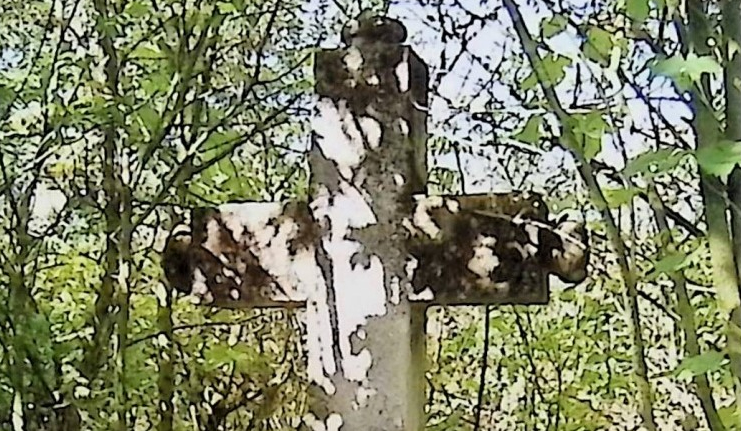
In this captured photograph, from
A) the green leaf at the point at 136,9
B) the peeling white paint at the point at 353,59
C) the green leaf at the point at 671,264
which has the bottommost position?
the green leaf at the point at 671,264

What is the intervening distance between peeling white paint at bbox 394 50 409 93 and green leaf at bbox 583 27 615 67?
0.84 feet

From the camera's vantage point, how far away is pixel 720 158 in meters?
0.96

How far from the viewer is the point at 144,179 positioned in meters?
2.01

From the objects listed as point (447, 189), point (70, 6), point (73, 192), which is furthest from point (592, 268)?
point (70, 6)

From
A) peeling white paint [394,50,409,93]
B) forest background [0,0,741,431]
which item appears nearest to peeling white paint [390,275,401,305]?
peeling white paint [394,50,409,93]

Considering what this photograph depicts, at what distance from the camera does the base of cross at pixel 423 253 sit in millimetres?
1136

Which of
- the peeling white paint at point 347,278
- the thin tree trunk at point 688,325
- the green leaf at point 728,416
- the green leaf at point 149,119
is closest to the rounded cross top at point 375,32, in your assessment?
the peeling white paint at point 347,278

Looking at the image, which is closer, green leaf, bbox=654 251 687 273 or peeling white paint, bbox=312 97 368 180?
green leaf, bbox=654 251 687 273

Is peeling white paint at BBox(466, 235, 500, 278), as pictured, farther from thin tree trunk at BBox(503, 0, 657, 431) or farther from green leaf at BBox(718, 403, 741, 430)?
green leaf at BBox(718, 403, 741, 430)

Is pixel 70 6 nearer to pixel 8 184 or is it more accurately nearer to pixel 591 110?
pixel 8 184

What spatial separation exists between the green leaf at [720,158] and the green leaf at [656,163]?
0.03 meters

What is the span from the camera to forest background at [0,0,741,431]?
1848mm

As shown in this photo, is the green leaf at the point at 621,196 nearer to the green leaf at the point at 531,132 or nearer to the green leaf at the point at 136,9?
the green leaf at the point at 531,132

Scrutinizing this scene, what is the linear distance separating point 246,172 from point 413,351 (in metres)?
1.04
